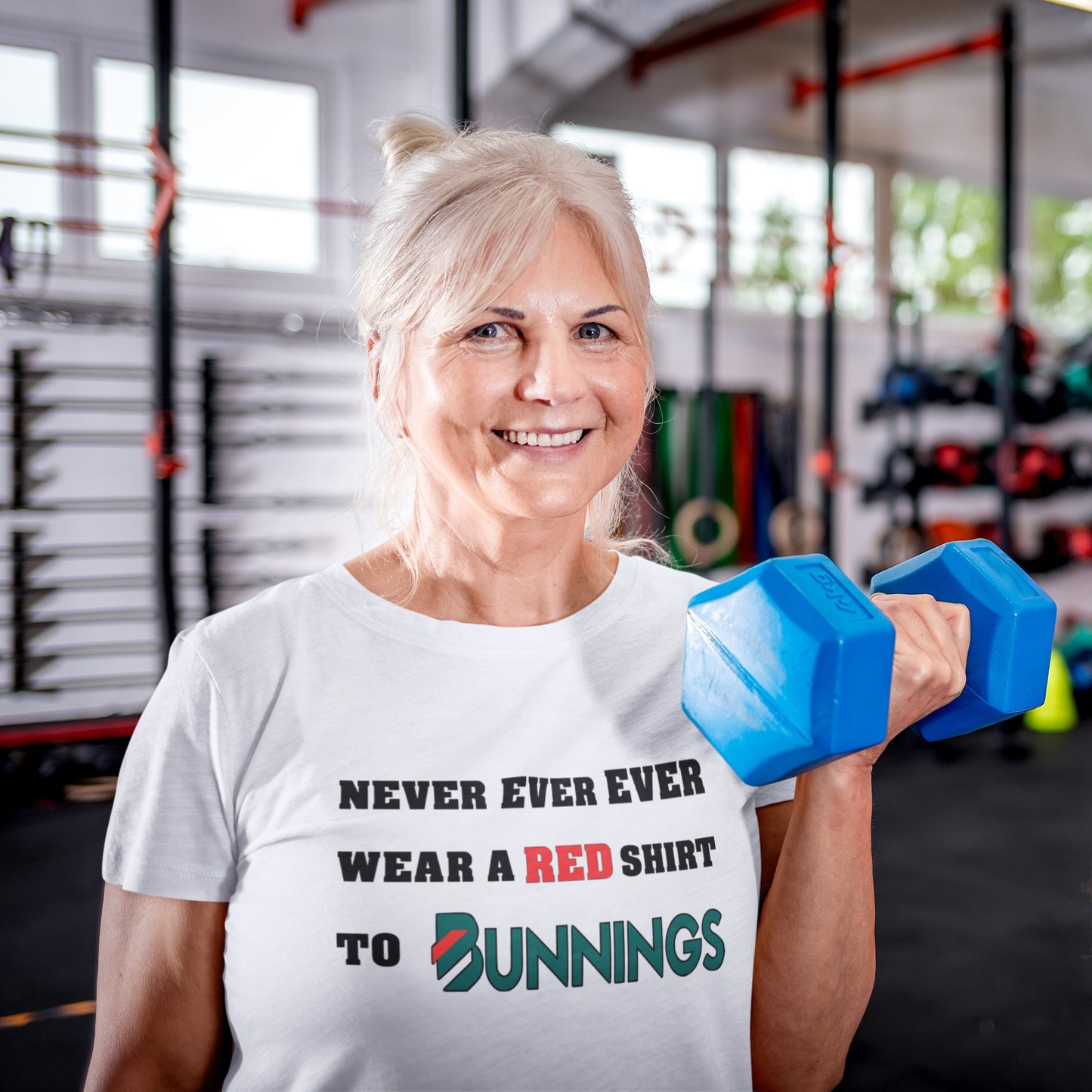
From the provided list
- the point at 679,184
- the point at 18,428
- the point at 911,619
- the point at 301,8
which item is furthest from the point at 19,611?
the point at 911,619

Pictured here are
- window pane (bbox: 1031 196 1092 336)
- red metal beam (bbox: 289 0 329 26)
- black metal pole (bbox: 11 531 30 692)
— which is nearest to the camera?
black metal pole (bbox: 11 531 30 692)

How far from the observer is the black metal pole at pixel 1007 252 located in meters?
5.04

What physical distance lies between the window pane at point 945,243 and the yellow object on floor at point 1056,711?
8.89ft

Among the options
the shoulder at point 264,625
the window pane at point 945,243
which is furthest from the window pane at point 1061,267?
the shoulder at point 264,625

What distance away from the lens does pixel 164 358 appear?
12.7ft

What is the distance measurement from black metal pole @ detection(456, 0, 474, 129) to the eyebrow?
11.2ft

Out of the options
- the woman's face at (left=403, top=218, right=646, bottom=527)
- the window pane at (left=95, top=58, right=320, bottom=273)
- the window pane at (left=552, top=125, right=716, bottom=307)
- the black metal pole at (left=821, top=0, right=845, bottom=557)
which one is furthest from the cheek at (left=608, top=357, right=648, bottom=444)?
the window pane at (left=552, top=125, right=716, bottom=307)

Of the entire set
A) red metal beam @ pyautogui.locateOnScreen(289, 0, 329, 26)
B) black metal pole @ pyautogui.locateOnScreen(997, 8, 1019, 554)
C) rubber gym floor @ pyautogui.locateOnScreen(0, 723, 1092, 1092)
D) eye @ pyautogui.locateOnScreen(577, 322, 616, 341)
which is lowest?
rubber gym floor @ pyautogui.locateOnScreen(0, 723, 1092, 1092)

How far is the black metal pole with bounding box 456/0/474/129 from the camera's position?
4027 mm

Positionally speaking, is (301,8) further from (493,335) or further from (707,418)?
(493,335)

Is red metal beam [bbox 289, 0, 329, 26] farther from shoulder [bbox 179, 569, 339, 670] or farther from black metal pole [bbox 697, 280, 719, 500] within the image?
shoulder [bbox 179, 569, 339, 670]

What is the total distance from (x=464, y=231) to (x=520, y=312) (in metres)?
0.09

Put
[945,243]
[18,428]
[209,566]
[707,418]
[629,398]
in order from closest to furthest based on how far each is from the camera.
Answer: [629,398]
[18,428]
[209,566]
[707,418]
[945,243]

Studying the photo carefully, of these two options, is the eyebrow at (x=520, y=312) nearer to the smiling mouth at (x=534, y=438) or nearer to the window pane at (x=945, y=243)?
the smiling mouth at (x=534, y=438)
